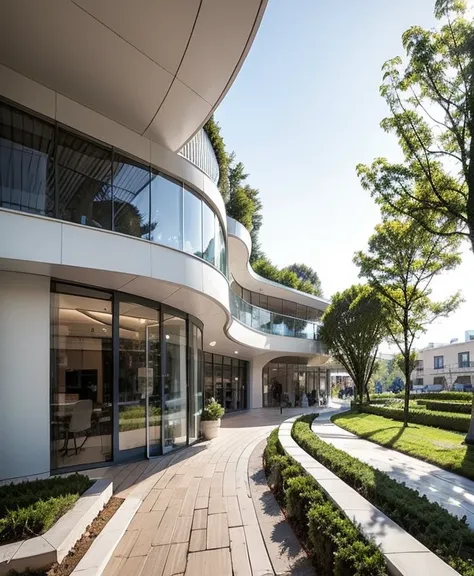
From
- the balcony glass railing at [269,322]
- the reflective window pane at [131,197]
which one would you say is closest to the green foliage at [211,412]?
the balcony glass railing at [269,322]

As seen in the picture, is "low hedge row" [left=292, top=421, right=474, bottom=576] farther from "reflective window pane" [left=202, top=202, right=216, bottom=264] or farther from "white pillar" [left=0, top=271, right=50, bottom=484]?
"reflective window pane" [left=202, top=202, right=216, bottom=264]

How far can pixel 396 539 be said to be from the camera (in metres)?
3.56

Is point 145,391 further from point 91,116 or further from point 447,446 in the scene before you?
point 447,446

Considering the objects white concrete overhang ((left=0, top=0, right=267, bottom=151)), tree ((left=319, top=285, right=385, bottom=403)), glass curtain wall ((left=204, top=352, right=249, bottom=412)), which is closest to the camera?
white concrete overhang ((left=0, top=0, right=267, bottom=151))

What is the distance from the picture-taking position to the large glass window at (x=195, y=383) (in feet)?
38.3

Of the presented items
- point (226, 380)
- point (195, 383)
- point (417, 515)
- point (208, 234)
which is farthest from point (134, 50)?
point (226, 380)

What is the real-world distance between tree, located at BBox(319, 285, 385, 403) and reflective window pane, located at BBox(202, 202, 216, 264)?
1379 centimetres

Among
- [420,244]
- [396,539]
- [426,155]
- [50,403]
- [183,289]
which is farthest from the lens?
[420,244]

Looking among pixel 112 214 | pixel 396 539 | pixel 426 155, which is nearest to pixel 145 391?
pixel 112 214

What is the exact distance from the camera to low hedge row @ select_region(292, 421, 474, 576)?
11.1 feet

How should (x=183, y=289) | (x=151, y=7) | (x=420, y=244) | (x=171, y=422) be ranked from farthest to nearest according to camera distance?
(x=420, y=244) < (x=171, y=422) < (x=183, y=289) < (x=151, y=7)

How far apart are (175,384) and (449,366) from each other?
57.8 meters

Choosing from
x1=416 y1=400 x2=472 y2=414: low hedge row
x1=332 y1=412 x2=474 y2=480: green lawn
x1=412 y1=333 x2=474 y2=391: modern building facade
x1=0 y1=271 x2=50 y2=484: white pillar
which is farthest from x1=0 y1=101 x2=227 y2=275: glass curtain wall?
x1=412 y1=333 x2=474 y2=391: modern building facade

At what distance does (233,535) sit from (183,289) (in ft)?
16.8
